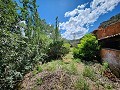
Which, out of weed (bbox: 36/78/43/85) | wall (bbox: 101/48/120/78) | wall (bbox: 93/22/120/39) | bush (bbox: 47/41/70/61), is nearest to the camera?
weed (bbox: 36/78/43/85)

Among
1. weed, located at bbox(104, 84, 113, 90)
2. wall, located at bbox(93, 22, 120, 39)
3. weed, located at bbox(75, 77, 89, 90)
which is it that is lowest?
weed, located at bbox(104, 84, 113, 90)

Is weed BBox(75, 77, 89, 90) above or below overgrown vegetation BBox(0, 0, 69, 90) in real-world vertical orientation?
below

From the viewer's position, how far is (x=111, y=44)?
14023 millimetres

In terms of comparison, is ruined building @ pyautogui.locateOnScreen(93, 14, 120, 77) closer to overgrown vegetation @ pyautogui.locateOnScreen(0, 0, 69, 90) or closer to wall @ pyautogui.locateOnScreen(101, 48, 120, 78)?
wall @ pyautogui.locateOnScreen(101, 48, 120, 78)

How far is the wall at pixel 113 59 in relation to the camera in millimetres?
11995

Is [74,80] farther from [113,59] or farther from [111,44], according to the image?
[111,44]

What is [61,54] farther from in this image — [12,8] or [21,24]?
[12,8]

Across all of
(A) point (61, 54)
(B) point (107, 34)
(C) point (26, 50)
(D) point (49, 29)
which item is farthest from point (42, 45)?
(D) point (49, 29)

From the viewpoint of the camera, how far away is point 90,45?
Answer: 50.4ft

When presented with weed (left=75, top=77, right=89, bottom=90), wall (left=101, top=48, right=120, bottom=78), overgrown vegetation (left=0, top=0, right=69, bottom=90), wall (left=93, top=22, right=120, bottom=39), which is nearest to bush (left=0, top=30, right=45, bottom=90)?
overgrown vegetation (left=0, top=0, right=69, bottom=90)

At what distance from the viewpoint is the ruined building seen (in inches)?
481

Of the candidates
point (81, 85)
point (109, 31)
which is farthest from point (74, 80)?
point (109, 31)

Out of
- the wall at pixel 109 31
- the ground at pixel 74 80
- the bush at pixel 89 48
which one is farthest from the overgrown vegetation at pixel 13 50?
the wall at pixel 109 31

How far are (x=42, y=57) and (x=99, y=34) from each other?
6.57 meters
